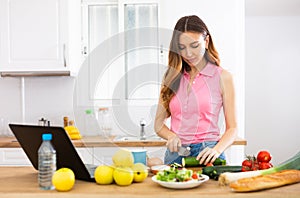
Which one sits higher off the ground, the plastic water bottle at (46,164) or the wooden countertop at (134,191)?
the plastic water bottle at (46,164)

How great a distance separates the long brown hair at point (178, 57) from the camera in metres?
1.92

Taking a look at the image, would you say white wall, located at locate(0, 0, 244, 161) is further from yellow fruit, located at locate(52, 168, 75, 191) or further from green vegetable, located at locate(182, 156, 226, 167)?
yellow fruit, located at locate(52, 168, 75, 191)

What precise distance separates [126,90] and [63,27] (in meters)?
1.53

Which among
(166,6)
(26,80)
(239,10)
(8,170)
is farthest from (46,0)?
(8,170)

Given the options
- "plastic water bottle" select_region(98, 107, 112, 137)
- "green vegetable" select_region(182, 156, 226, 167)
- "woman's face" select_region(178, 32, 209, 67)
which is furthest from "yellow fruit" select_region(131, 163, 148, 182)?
"plastic water bottle" select_region(98, 107, 112, 137)

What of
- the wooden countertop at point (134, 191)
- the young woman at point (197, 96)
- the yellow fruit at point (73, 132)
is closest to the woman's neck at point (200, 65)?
the young woman at point (197, 96)

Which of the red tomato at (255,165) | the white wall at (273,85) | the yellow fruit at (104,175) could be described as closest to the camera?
the yellow fruit at (104,175)

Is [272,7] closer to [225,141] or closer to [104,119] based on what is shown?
[104,119]

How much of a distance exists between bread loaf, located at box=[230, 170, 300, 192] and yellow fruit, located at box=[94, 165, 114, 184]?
423 millimetres

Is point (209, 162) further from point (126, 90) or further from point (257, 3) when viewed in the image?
point (257, 3)

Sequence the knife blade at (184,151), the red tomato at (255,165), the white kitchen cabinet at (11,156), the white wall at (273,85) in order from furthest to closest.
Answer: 1. the white wall at (273,85)
2. the white kitchen cabinet at (11,156)
3. the knife blade at (184,151)
4. the red tomato at (255,165)

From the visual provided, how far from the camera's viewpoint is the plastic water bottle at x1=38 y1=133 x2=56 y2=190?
4.82ft

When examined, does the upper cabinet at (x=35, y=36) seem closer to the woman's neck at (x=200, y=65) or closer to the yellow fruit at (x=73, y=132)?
the yellow fruit at (x=73, y=132)

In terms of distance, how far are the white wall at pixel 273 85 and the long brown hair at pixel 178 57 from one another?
401cm
